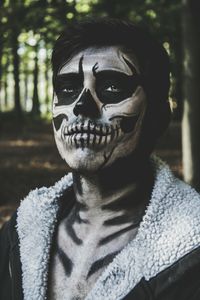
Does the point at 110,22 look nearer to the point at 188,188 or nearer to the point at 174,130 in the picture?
the point at 188,188

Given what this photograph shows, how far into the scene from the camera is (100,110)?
1.82 meters

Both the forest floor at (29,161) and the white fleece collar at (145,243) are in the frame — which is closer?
the white fleece collar at (145,243)

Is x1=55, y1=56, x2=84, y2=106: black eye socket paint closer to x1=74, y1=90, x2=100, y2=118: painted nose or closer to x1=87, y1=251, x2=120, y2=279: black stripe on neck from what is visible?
x1=74, y1=90, x2=100, y2=118: painted nose

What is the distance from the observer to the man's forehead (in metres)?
1.84

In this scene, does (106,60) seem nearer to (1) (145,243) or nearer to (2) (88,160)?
(2) (88,160)

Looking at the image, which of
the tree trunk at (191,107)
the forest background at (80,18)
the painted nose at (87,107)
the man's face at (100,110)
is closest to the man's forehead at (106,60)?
the man's face at (100,110)

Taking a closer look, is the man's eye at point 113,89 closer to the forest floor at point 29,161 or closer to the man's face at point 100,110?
the man's face at point 100,110

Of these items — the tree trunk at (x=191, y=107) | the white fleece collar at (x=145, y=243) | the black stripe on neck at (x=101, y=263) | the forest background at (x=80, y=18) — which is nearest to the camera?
the white fleece collar at (x=145, y=243)

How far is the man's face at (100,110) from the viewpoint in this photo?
5.89 feet

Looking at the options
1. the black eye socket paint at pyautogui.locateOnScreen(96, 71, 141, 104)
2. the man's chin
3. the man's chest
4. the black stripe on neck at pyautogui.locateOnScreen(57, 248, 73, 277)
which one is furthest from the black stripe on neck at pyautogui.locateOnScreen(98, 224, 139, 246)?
the black eye socket paint at pyautogui.locateOnScreen(96, 71, 141, 104)

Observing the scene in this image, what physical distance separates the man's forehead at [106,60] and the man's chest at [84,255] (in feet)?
1.86

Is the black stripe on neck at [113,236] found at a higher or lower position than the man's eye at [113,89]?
lower

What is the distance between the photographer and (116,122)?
1.81 metres

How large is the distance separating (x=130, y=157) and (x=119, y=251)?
347mm
